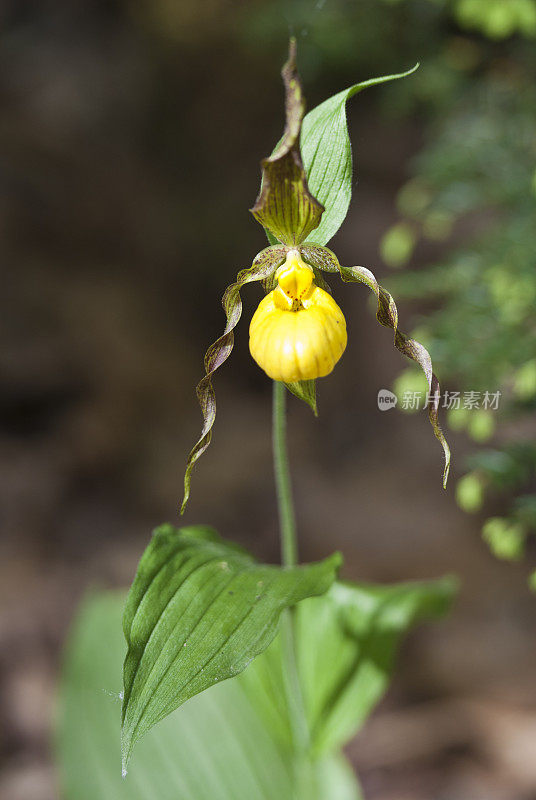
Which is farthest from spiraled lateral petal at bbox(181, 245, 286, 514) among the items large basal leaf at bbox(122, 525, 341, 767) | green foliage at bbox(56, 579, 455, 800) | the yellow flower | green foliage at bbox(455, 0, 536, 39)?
green foliage at bbox(455, 0, 536, 39)

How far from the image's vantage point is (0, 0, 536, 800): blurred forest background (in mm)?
1981

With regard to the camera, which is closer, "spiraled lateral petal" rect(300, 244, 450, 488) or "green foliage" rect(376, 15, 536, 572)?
"spiraled lateral petal" rect(300, 244, 450, 488)

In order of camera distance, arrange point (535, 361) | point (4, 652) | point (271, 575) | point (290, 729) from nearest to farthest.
→ 1. point (271, 575)
2. point (535, 361)
3. point (290, 729)
4. point (4, 652)

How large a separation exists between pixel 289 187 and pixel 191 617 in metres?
0.83

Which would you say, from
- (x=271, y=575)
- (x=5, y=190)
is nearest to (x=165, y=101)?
(x=5, y=190)

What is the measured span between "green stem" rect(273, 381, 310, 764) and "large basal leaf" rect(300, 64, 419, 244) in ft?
1.19

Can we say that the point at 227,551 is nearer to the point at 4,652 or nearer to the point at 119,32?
the point at 4,652

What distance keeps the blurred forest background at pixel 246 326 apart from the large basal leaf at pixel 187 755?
19.1 inches

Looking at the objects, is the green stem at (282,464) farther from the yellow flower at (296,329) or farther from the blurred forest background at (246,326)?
the blurred forest background at (246,326)

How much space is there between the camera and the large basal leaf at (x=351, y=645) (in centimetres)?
179

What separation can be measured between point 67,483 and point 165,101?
2627mm

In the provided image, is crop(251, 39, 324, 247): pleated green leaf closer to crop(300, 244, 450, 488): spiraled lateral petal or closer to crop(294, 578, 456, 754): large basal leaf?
crop(300, 244, 450, 488): spiraled lateral petal

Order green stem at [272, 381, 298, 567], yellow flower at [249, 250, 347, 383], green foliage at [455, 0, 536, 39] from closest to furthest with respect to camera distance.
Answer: yellow flower at [249, 250, 347, 383] → green stem at [272, 381, 298, 567] → green foliage at [455, 0, 536, 39]

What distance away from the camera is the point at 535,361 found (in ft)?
5.39
